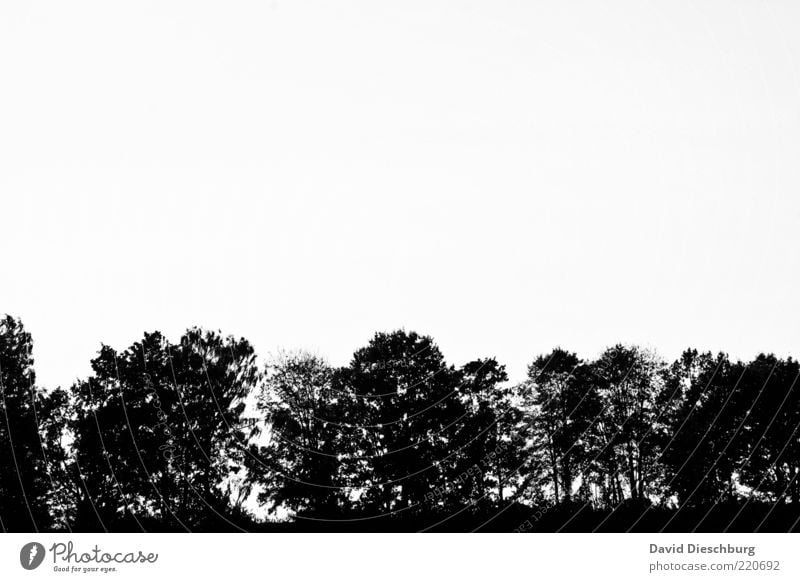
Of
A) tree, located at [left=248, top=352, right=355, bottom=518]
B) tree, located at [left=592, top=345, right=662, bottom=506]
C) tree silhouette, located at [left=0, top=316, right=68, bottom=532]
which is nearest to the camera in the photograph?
tree silhouette, located at [left=0, top=316, right=68, bottom=532]

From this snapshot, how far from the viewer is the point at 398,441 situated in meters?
30.3

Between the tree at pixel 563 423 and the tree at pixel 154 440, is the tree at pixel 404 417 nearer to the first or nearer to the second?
the tree at pixel 563 423

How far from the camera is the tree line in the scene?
24391 mm

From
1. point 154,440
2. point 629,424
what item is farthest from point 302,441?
point 629,424

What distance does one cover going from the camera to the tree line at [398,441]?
24391mm

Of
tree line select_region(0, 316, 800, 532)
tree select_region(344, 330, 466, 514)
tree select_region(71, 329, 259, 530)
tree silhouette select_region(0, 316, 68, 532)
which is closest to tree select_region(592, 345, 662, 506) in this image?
tree line select_region(0, 316, 800, 532)

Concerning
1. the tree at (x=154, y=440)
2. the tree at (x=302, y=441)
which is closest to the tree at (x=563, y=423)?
the tree at (x=302, y=441)

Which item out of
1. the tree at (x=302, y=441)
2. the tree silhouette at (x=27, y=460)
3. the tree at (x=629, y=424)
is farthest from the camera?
the tree at (x=629, y=424)

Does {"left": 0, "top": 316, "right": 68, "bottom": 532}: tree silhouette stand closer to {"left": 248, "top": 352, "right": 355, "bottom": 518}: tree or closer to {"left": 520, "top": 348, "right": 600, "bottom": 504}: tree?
{"left": 248, "top": 352, "right": 355, "bottom": 518}: tree

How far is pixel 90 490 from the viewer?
24031 millimetres

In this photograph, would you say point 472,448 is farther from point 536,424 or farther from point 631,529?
point 631,529

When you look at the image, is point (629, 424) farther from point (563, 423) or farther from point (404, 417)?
point (404, 417)

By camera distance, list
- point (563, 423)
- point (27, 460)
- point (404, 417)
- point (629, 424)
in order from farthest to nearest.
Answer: point (629, 424)
point (563, 423)
point (404, 417)
point (27, 460)
